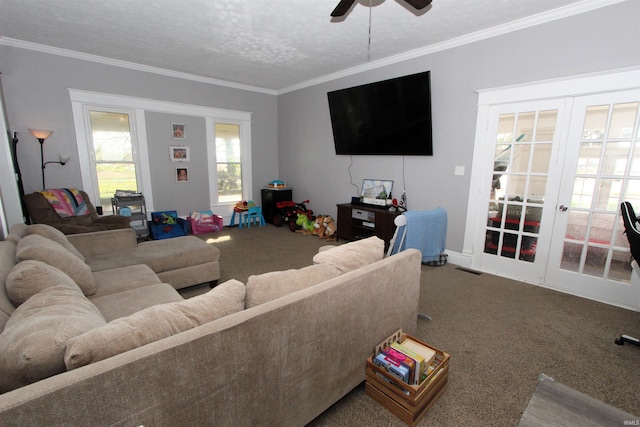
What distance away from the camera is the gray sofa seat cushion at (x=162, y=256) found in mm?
2568

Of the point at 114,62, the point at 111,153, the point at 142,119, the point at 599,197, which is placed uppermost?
the point at 114,62

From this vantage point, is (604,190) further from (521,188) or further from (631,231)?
(631,231)

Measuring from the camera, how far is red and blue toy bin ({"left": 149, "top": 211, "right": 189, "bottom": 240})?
4723 mm

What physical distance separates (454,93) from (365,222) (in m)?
2.08

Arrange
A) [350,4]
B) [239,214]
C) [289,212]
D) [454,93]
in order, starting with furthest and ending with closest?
[239,214]
[289,212]
[454,93]
[350,4]

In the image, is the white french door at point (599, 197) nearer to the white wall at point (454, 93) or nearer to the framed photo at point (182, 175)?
the white wall at point (454, 93)

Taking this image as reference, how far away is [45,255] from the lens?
175 cm

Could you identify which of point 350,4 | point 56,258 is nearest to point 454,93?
point 350,4

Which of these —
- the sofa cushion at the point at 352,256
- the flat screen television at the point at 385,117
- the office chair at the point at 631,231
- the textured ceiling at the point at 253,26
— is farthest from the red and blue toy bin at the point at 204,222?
the office chair at the point at 631,231

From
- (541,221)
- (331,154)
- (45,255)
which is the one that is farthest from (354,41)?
(45,255)

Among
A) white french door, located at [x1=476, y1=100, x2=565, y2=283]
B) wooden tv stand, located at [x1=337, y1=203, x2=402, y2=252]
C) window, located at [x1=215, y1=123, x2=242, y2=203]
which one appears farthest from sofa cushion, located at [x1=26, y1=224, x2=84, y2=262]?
white french door, located at [x1=476, y1=100, x2=565, y2=283]

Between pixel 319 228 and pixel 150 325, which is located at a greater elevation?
pixel 150 325

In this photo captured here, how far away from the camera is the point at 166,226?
15.7 ft

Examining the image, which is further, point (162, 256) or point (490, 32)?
point (490, 32)
